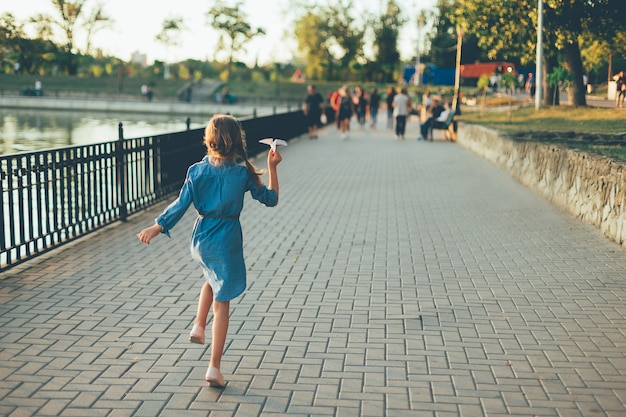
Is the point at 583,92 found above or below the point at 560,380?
above

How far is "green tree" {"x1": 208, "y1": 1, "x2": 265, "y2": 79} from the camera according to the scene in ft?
319

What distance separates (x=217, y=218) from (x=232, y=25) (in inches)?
3819

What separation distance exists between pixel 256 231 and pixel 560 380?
18.0 ft

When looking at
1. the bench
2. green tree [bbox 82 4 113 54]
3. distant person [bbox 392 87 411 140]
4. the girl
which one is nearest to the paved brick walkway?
the girl

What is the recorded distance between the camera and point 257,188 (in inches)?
181

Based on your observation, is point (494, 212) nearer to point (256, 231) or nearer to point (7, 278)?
point (256, 231)

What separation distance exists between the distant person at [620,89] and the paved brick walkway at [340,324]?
19.0ft

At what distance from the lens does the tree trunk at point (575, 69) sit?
24.4m

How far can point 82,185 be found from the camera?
29.2ft

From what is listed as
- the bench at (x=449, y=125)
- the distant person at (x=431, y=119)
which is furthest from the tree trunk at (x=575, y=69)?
the distant person at (x=431, y=119)

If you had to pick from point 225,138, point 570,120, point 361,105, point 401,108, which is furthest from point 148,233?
point 361,105

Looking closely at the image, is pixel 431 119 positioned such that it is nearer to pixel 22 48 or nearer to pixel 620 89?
pixel 620 89

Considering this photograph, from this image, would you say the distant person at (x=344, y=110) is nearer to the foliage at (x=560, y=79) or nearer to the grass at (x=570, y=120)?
the grass at (x=570, y=120)

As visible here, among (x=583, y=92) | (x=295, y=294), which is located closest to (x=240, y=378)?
(x=295, y=294)
